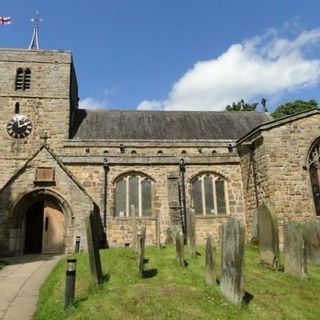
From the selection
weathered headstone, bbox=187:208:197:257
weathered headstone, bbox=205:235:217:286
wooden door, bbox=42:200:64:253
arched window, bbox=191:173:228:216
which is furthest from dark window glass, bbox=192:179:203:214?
weathered headstone, bbox=205:235:217:286

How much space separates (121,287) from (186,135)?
19656mm

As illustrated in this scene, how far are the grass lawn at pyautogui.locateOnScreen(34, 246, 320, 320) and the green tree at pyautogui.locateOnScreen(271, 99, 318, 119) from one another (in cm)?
3254

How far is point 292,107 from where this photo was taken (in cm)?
4081

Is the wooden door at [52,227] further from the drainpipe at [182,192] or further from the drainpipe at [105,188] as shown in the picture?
the drainpipe at [182,192]

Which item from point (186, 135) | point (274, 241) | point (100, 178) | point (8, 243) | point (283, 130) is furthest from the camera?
point (186, 135)

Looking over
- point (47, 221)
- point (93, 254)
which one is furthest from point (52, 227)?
point (93, 254)

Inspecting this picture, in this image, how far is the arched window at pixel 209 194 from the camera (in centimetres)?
1906

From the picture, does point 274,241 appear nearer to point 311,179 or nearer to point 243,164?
point 311,179

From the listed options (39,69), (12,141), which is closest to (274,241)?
(12,141)

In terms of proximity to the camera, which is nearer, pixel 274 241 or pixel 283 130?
pixel 274 241

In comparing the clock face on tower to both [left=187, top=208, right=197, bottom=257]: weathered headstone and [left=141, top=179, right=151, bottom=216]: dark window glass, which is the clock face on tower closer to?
[left=141, top=179, right=151, bottom=216]: dark window glass

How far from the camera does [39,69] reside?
27922mm

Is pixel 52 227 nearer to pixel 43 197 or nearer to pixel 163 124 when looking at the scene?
pixel 43 197

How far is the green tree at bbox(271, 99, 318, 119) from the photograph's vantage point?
39.8 meters
